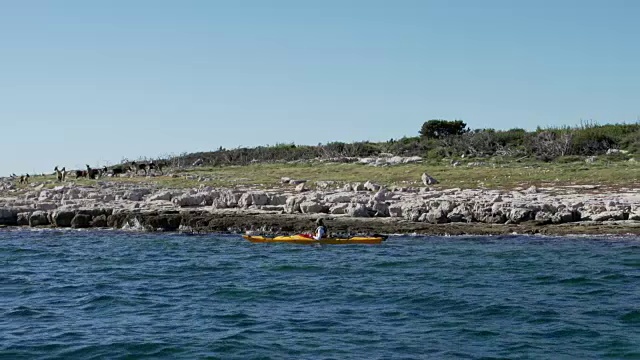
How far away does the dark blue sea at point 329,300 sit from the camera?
14016 mm

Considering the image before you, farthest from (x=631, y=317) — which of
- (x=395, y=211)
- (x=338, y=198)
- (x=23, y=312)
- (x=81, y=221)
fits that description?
(x=81, y=221)

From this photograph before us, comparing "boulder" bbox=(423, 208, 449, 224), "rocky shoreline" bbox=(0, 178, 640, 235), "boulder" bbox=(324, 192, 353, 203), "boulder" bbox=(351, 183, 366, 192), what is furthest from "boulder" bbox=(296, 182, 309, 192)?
"boulder" bbox=(423, 208, 449, 224)

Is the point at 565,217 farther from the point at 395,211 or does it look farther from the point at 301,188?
the point at 301,188

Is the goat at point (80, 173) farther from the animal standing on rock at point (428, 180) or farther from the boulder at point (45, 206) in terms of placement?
the animal standing on rock at point (428, 180)

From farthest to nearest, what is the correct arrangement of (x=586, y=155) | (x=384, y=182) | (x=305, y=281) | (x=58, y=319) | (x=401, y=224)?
(x=586, y=155) → (x=384, y=182) → (x=401, y=224) → (x=305, y=281) → (x=58, y=319)

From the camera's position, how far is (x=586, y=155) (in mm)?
47000

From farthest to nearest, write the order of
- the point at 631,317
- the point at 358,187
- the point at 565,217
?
the point at 358,187
the point at 565,217
the point at 631,317

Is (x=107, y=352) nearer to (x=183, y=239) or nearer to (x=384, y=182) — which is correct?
(x=183, y=239)

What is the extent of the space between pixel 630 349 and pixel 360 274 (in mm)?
8590

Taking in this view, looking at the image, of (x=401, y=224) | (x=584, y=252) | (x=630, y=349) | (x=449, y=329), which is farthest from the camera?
(x=401, y=224)

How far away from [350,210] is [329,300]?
12362 millimetres

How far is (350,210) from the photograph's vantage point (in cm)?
3009

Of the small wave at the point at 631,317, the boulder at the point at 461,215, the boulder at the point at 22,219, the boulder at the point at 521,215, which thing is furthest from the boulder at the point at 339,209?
the small wave at the point at 631,317

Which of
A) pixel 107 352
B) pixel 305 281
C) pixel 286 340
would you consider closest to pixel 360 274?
pixel 305 281
